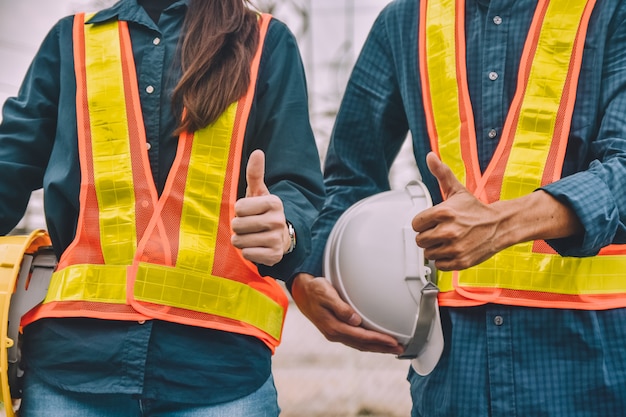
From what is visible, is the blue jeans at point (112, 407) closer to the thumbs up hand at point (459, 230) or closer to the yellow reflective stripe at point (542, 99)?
the thumbs up hand at point (459, 230)

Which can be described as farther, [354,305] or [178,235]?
[354,305]

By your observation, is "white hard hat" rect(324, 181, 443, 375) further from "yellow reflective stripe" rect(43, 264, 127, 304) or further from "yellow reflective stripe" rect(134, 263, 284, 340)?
"yellow reflective stripe" rect(43, 264, 127, 304)

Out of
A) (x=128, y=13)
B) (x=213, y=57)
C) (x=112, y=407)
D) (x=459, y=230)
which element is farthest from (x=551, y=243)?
(x=128, y=13)

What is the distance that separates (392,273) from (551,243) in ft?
1.40

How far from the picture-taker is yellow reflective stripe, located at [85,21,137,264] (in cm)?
153

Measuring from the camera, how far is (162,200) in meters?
1.53

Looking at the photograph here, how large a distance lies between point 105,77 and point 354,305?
801mm

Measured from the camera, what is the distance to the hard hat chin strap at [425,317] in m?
1.67

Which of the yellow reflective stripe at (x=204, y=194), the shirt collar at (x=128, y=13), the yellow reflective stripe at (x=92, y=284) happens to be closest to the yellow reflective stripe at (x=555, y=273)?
the yellow reflective stripe at (x=204, y=194)

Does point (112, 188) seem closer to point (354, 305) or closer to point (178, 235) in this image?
point (178, 235)

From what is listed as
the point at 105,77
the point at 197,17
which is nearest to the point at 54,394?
the point at 105,77

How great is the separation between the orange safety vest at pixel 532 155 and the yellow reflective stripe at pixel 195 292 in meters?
0.47

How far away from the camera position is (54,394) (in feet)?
4.79

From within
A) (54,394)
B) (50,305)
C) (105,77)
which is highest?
(105,77)
